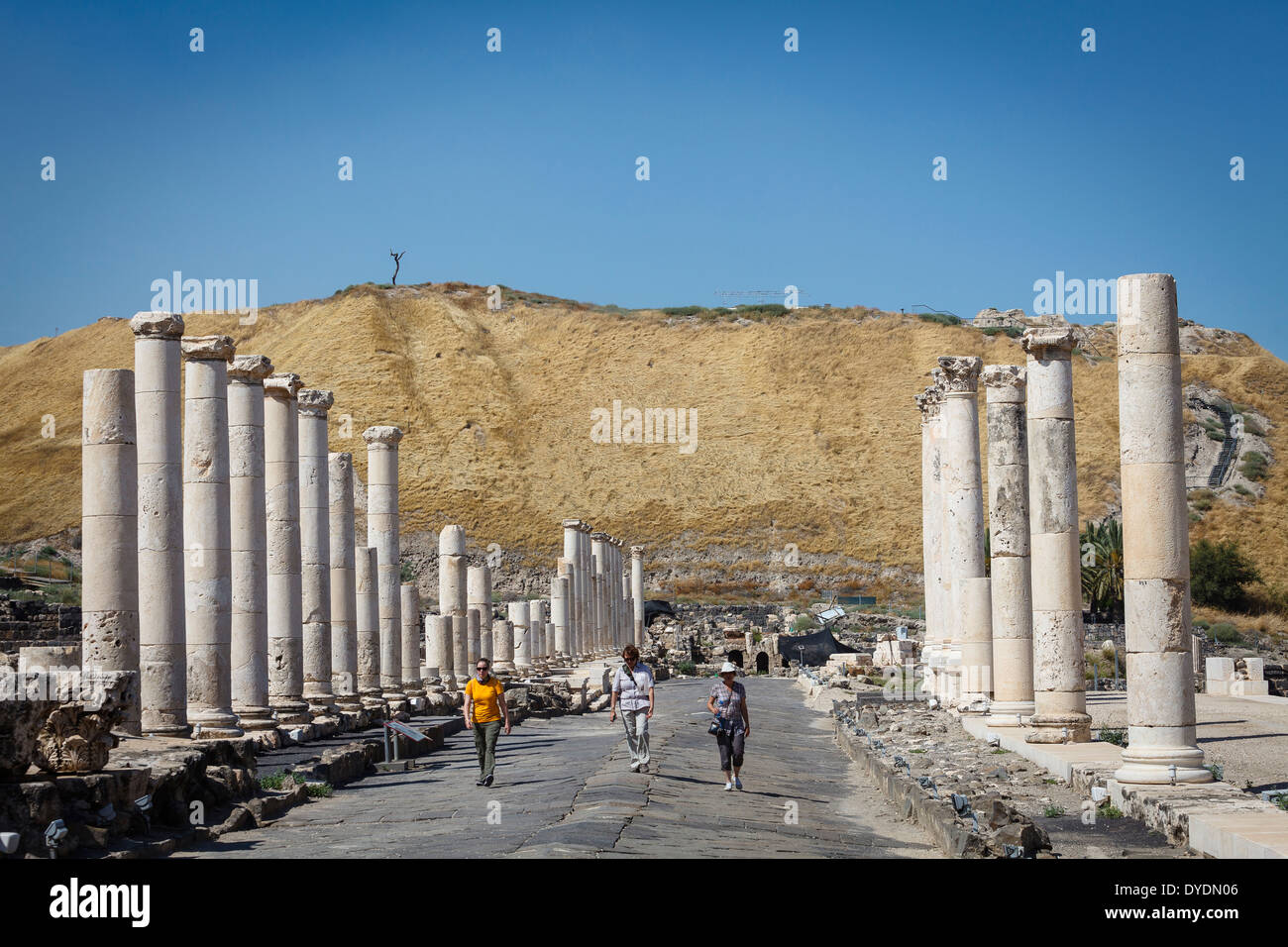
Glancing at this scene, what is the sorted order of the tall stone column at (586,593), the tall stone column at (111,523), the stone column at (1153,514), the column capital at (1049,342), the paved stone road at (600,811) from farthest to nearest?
the tall stone column at (586,593) → the column capital at (1049,342) → the tall stone column at (111,523) → the stone column at (1153,514) → the paved stone road at (600,811)

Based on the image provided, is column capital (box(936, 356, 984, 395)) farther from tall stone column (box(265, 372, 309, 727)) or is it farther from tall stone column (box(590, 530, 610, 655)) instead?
tall stone column (box(590, 530, 610, 655))

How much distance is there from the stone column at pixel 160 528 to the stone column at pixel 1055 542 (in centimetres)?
981

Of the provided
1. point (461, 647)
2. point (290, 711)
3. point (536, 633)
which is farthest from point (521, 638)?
point (290, 711)

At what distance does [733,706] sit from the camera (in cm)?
1545

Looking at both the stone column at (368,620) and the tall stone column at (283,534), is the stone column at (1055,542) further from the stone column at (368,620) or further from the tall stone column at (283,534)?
the stone column at (368,620)

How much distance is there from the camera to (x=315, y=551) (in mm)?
22828

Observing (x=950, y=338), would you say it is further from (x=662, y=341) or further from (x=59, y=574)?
(x=59, y=574)

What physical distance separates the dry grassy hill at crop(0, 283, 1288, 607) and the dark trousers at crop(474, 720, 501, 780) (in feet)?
221

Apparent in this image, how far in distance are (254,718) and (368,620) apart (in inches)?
283

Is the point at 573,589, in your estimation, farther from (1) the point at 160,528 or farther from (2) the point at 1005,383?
(1) the point at 160,528

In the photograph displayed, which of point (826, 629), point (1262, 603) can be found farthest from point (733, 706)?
point (1262, 603)

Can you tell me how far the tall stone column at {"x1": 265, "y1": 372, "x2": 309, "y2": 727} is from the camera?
68.8 ft

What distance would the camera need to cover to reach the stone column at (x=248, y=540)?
19.1m

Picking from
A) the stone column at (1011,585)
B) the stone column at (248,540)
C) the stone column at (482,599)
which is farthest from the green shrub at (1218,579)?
the stone column at (248,540)
